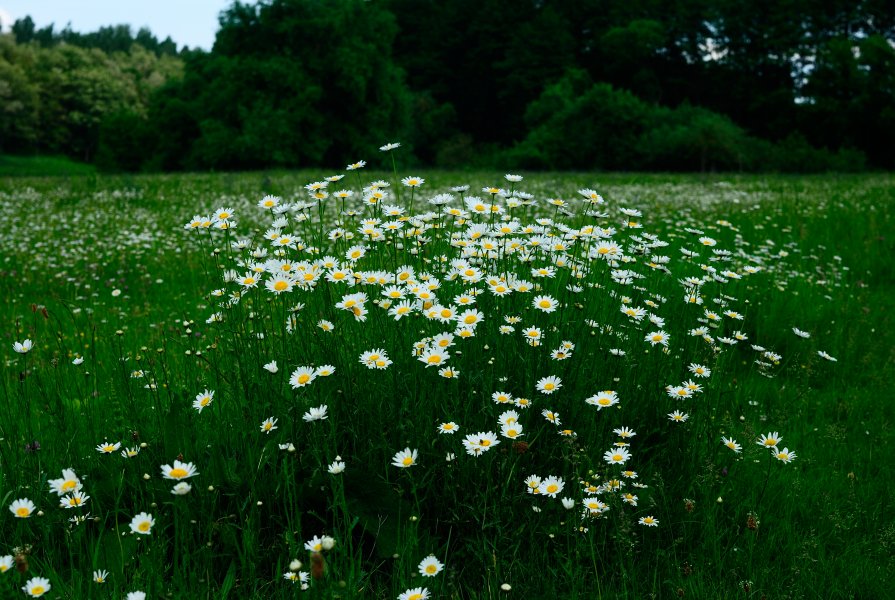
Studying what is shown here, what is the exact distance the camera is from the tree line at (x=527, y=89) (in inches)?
1289

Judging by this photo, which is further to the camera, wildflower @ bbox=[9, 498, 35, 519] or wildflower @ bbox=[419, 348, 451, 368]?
wildflower @ bbox=[419, 348, 451, 368]

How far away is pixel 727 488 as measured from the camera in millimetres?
2873

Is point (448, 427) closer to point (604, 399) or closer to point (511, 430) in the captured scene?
point (511, 430)

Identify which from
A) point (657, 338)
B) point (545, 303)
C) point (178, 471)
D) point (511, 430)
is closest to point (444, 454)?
point (511, 430)

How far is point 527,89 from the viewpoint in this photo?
4878cm

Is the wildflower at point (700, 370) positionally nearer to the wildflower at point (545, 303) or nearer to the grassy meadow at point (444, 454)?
the grassy meadow at point (444, 454)

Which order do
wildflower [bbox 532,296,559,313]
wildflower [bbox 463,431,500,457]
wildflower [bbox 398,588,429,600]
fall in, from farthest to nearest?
wildflower [bbox 532,296,559,313] → wildflower [bbox 463,431,500,457] → wildflower [bbox 398,588,429,600]

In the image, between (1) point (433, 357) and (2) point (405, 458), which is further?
(1) point (433, 357)

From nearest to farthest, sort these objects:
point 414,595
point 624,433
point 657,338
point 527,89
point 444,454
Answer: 1. point 414,595
2. point 444,454
3. point 624,433
4. point 657,338
5. point 527,89

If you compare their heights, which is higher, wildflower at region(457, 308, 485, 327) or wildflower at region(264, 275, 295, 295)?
wildflower at region(264, 275, 295, 295)

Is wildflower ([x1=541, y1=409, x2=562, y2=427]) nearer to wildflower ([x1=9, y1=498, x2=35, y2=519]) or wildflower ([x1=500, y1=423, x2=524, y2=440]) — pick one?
wildflower ([x1=500, y1=423, x2=524, y2=440])

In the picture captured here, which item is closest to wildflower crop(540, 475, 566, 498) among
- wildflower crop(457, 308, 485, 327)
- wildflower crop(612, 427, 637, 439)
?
wildflower crop(612, 427, 637, 439)

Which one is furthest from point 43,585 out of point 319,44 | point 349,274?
point 319,44

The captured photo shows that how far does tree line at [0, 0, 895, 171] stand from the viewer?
107 feet
